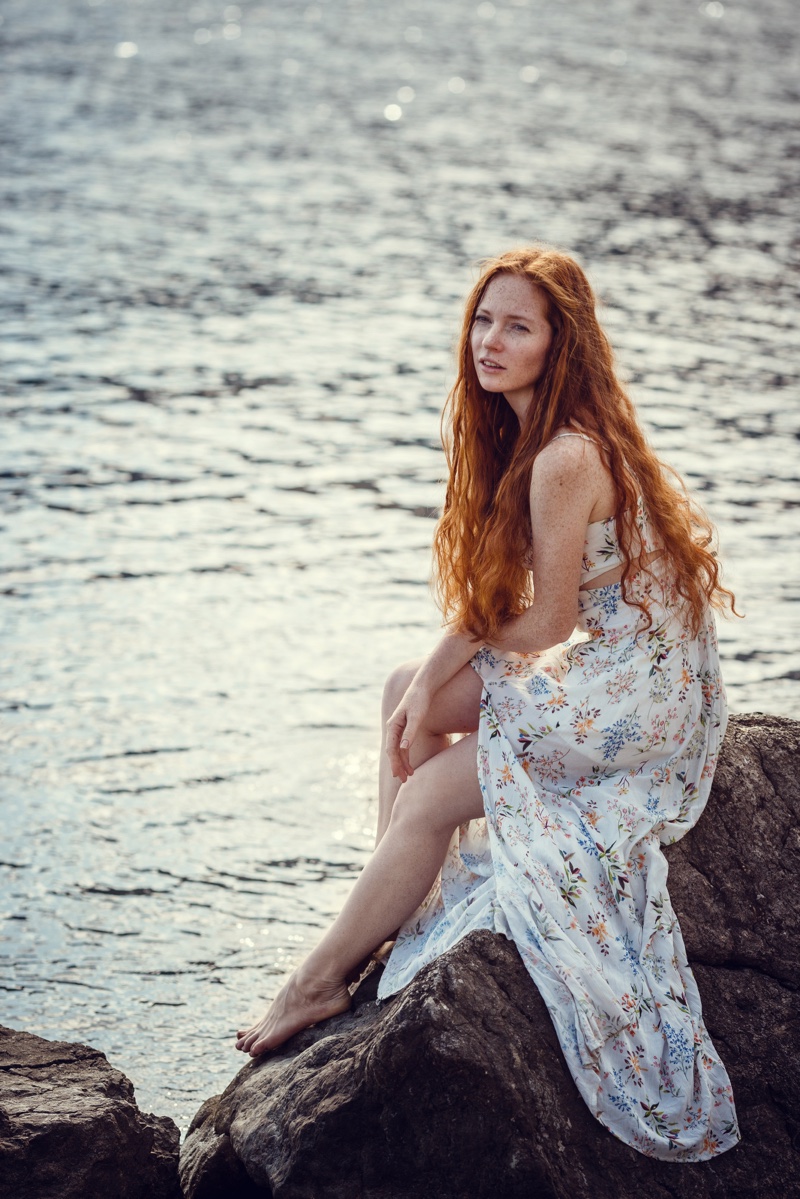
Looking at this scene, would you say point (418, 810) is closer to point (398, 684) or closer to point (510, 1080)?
point (398, 684)

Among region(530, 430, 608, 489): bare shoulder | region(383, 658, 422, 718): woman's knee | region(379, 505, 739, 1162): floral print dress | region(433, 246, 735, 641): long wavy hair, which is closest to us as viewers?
region(379, 505, 739, 1162): floral print dress

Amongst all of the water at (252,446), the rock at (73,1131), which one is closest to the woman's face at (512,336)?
the rock at (73,1131)

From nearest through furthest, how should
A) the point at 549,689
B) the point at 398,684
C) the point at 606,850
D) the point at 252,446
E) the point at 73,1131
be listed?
the point at 606,850 < the point at 73,1131 < the point at 549,689 < the point at 398,684 < the point at 252,446

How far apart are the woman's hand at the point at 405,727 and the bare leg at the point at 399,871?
75mm

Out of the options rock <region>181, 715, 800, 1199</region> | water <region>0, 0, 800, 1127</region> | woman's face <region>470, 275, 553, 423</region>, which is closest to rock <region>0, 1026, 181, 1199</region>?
rock <region>181, 715, 800, 1199</region>

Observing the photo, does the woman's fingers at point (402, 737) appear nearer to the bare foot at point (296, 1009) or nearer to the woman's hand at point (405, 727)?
the woman's hand at point (405, 727)

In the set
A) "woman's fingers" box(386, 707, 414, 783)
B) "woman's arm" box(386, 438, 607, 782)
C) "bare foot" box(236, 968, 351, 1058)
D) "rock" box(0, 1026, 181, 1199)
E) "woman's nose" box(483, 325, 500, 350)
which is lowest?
"rock" box(0, 1026, 181, 1199)

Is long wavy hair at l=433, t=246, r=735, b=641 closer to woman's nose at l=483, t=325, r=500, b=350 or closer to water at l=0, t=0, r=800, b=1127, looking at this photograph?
woman's nose at l=483, t=325, r=500, b=350

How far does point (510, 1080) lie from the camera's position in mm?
3482

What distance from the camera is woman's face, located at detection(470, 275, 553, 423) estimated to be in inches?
165

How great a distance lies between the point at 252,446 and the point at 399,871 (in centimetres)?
827

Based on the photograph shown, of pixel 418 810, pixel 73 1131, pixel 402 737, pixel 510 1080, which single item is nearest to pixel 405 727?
pixel 402 737

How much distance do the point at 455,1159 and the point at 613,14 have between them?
4896 cm

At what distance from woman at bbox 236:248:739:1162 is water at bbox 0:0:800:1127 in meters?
1.59
